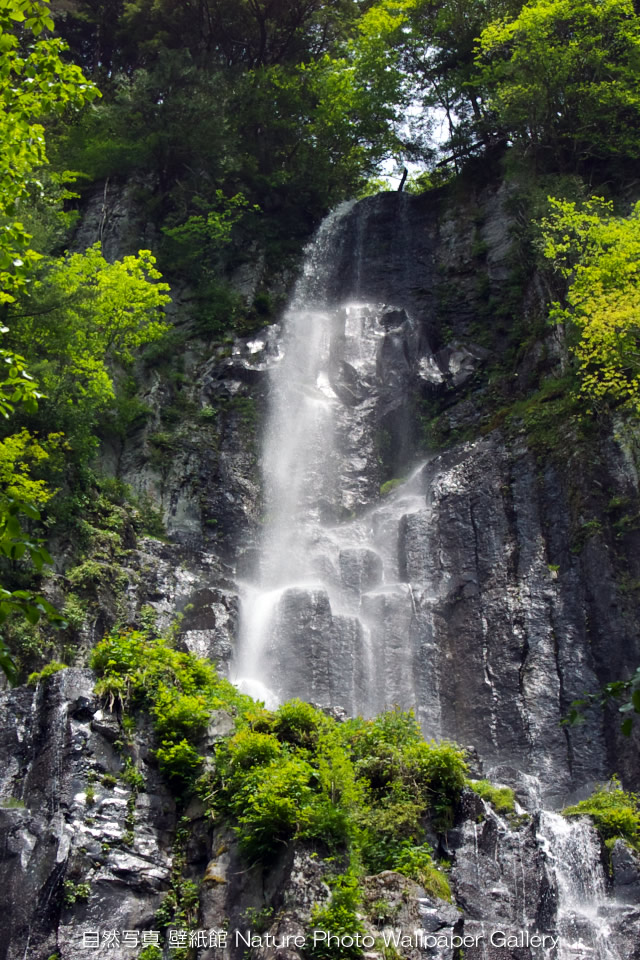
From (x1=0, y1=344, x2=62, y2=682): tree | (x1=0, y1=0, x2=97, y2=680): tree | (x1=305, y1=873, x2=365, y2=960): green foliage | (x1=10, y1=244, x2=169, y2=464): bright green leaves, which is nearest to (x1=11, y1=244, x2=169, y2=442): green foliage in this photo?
(x1=10, y1=244, x2=169, y2=464): bright green leaves

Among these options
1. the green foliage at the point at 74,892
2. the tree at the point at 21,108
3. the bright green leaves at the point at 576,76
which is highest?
the bright green leaves at the point at 576,76

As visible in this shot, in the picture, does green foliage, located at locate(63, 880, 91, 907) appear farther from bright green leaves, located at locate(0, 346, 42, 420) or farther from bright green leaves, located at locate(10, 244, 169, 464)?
bright green leaves, located at locate(10, 244, 169, 464)

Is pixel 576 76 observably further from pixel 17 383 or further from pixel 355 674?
pixel 17 383

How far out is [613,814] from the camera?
1359 cm

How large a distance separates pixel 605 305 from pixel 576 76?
465 inches

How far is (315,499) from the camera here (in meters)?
24.5

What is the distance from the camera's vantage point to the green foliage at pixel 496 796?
1288 centimetres

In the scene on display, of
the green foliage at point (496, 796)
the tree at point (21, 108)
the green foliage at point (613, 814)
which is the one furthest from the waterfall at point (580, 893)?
the tree at point (21, 108)

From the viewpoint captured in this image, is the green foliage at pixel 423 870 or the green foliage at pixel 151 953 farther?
the green foliage at pixel 423 870

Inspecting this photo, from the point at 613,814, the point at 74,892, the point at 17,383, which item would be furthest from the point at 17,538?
the point at 613,814

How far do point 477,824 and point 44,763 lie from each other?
5.86 metres

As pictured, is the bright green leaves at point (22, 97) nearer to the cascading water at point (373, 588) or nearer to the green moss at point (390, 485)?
the cascading water at point (373, 588)

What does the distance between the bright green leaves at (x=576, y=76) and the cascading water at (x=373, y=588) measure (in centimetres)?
739

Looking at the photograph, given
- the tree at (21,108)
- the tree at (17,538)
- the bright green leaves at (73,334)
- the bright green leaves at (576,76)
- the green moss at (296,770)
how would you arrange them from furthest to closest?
the bright green leaves at (576,76) → the bright green leaves at (73,334) → the green moss at (296,770) → the tree at (21,108) → the tree at (17,538)
